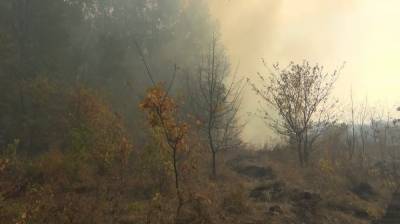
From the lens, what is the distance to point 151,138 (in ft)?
42.5

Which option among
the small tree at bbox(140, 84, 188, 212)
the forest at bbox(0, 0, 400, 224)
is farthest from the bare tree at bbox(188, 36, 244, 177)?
A: the small tree at bbox(140, 84, 188, 212)

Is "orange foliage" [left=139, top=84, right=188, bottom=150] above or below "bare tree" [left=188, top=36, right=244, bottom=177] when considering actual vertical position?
below

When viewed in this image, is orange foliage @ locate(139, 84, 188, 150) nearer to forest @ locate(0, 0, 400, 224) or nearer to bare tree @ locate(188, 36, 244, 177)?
forest @ locate(0, 0, 400, 224)

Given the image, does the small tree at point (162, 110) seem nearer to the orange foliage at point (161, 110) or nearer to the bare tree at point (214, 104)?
the orange foliage at point (161, 110)

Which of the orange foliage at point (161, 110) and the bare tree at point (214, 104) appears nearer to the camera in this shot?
the orange foliage at point (161, 110)

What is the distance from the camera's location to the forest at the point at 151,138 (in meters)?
10.0

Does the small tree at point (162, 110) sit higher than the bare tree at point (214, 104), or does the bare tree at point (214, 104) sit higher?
the bare tree at point (214, 104)

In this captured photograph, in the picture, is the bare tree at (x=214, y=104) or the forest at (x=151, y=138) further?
the bare tree at (x=214, y=104)

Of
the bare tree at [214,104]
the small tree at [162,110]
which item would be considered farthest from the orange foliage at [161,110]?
the bare tree at [214,104]

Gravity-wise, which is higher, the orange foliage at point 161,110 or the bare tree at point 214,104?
the bare tree at point 214,104

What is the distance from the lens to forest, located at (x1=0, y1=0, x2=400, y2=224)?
1002cm

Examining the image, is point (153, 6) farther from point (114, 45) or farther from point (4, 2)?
point (4, 2)

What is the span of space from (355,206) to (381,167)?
25.4 ft

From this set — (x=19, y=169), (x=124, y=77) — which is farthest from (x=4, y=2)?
(x=19, y=169)
